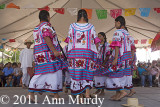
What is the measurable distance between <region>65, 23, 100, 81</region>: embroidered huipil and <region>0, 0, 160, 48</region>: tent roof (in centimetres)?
615

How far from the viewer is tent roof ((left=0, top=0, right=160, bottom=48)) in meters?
9.72

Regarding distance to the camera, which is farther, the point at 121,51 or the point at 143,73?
the point at 143,73

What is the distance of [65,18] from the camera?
1255 centimetres

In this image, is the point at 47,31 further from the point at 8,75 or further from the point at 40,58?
the point at 8,75

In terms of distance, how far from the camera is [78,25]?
11.1ft

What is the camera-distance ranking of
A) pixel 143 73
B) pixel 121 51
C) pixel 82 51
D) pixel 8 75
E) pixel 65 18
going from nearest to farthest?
pixel 82 51
pixel 121 51
pixel 8 75
pixel 143 73
pixel 65 18

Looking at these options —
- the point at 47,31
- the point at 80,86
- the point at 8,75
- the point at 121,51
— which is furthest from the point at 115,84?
the point at 8,75

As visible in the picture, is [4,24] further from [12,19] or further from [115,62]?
[115,62]

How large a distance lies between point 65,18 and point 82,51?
31.4 ft

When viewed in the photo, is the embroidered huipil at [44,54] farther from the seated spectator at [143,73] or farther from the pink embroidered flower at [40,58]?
the seated spectator at [143,73]

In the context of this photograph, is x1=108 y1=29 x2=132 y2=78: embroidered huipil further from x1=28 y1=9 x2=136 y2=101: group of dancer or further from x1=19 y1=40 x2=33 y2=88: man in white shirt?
x1=19 y1=40 x2=33 y2=88: man in white shirt

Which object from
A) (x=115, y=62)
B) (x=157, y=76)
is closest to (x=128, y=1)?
(x=157, y=76)

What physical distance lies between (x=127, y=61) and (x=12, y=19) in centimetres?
868

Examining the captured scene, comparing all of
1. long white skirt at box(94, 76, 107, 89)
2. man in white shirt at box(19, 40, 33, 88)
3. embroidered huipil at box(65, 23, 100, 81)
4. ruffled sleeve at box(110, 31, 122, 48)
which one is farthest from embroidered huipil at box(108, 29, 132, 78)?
man in white shirt at box(19, 40, 33, 88)
